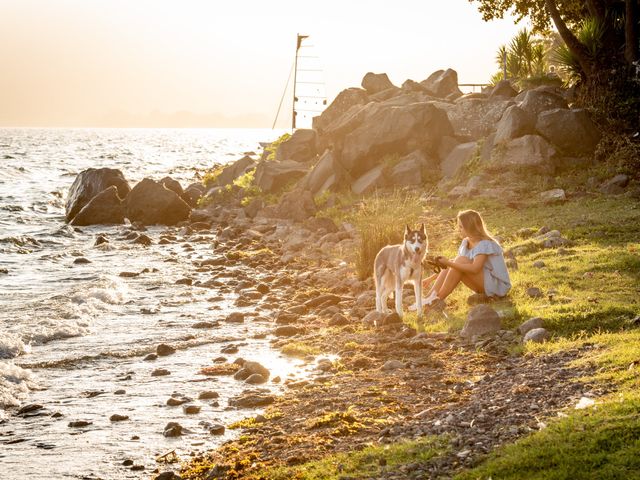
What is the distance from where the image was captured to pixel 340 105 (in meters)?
41.8

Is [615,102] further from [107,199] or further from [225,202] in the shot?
[107,199]

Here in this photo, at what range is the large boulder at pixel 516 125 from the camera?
29266mm

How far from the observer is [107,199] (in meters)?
40.1

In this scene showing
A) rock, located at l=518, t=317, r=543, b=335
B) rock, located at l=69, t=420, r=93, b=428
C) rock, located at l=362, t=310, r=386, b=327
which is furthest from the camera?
rock, located at l=362, t=310, r=386, b=327

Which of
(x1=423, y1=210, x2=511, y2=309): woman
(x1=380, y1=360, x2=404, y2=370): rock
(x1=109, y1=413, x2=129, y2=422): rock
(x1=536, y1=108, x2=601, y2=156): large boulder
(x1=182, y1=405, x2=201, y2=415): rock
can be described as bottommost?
(x1=109, y1=413, x2=129, y2=422): rock

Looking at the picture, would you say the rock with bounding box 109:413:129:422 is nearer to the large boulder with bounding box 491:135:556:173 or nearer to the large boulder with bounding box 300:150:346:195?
the large boulder with bounding box 491:135:556:173

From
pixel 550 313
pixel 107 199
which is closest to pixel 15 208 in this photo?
pixel 107 199

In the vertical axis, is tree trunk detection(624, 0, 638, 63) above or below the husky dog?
above

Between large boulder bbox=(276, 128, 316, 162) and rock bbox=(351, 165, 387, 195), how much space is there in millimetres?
7705

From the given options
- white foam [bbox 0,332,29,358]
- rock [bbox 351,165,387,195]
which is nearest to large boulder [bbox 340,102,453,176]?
rock [bbox 351,165,387,195]

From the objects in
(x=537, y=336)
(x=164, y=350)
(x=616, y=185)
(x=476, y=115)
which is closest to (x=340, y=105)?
(x=476, y=115)

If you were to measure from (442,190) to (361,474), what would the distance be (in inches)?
880

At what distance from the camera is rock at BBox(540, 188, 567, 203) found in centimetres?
2486

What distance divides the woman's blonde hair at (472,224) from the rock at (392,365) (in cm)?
346
